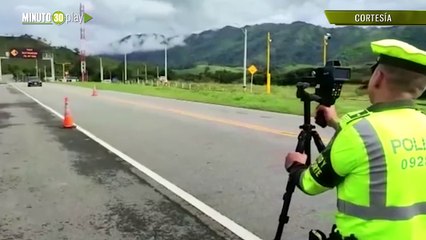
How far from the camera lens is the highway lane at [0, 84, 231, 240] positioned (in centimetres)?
534

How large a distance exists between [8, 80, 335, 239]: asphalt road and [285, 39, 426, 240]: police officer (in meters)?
3.00

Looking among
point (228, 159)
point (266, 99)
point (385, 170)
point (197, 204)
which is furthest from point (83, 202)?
point (266, 99)

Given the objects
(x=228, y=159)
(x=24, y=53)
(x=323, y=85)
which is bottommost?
(x=228, y=159)

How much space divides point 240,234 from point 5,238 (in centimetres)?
232

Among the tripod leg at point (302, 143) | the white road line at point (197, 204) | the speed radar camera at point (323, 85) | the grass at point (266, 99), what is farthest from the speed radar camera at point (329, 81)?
the grass at point (266, 99)

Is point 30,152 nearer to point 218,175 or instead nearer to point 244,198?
point 218,175

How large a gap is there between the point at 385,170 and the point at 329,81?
0.61 m

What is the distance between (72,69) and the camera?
Result: 7534 inches

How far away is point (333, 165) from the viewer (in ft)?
7.16

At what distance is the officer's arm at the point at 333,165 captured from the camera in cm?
211

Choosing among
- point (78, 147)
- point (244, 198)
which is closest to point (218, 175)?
point (244, 198)

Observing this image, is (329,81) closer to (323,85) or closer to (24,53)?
(323,85)

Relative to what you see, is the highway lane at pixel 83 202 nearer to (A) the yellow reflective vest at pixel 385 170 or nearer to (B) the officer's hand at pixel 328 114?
(B) the officer's hand at pixel 328 114

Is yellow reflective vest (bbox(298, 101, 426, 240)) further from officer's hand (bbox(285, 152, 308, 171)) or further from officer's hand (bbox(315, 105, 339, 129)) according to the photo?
officer's hand (bbox(315, 105, 339, 129))
